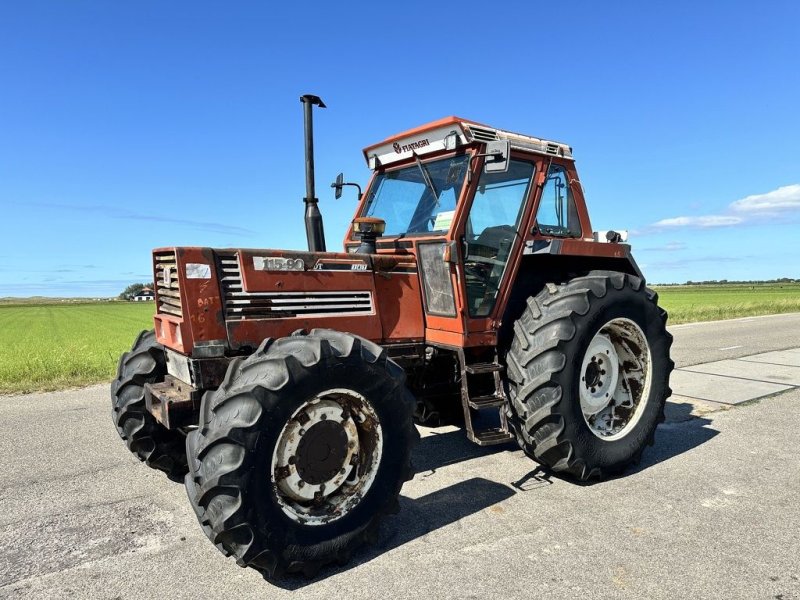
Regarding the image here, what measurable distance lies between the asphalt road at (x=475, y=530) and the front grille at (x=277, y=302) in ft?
4.45

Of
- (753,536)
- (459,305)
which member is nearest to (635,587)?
(753,536)

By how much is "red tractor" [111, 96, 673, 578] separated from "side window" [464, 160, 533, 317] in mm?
16

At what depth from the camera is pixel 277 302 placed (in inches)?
146

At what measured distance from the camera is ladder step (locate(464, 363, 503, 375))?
4.14 m

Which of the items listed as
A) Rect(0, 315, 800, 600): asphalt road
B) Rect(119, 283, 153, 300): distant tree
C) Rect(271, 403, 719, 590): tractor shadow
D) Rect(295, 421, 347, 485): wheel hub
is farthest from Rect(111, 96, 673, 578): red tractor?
Rect(119, 283, 153, 300): distant tree

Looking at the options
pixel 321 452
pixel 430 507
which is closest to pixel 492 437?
pixel 430 507

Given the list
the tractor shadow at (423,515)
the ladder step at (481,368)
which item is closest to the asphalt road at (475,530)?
the tractor shadow at (423,515)

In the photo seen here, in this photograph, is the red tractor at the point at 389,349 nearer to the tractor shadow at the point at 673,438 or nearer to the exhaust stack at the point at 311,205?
the exhaust stack at the point at 311,205

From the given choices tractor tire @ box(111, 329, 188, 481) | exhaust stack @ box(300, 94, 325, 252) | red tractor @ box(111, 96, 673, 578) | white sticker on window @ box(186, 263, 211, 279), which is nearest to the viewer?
red tractor @ box(111, 96, 673, 578)

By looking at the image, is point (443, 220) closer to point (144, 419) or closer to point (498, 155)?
point (498, 155)

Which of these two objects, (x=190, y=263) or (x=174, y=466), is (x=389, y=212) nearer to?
(x=190, y=263)

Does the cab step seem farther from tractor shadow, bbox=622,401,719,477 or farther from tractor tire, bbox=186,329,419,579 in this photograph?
tractor shadow, bbox=622,401,719,477

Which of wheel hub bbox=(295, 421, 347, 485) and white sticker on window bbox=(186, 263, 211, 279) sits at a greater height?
white sticker on window bbox=(186, 263, 211, 279)

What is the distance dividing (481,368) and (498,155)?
154 centimetres
